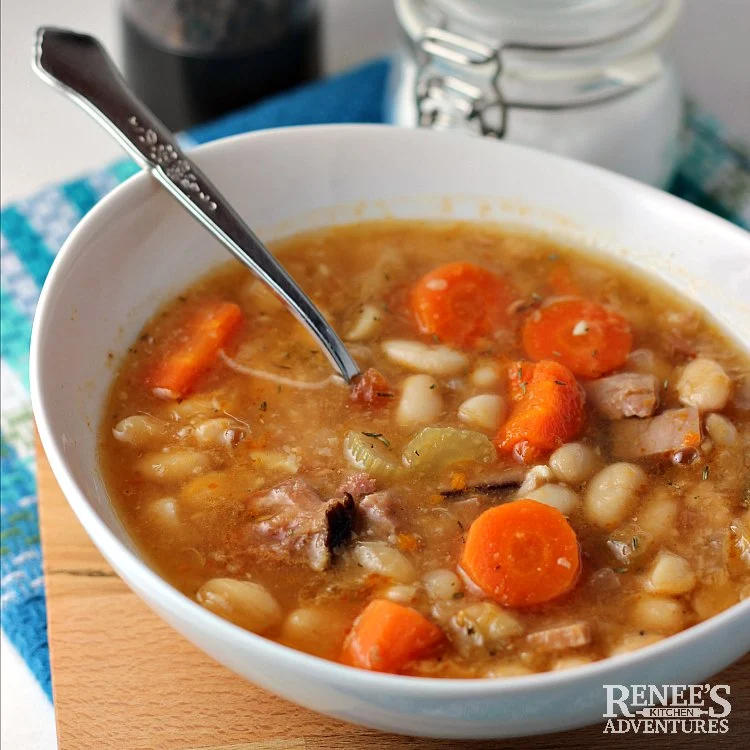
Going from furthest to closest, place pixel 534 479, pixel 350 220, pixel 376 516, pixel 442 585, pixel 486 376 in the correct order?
1. pixel 350 220
2. pixel 486 376
3. pixel 534 479
4. pixel 376 516
5. pixel 442 585

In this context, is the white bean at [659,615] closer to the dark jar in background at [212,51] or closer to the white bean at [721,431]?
the white bean at [721,431]

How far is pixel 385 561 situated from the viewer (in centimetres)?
217

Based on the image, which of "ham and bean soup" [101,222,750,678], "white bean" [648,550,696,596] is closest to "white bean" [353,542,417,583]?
"ham and bean soup" [101,222,750,678]

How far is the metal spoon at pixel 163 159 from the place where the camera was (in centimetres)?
267

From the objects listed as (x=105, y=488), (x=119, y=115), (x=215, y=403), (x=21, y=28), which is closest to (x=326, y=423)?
(x=215, y=403)

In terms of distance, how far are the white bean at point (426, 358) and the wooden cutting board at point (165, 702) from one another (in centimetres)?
83

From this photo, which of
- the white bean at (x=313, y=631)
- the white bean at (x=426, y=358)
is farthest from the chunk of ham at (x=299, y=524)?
the white bean at (x=426, y=358)

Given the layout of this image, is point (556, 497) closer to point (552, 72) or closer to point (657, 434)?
point (657, 434)

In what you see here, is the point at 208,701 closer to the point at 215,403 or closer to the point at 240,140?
the point at 215,403

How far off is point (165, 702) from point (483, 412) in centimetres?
93

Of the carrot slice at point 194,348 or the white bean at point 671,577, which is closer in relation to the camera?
the white bean at point 671,577

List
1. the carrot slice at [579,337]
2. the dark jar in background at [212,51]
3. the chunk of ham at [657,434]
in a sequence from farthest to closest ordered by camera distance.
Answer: the dark jar in background at [212,51] < the carrot slice at [579,337] < the chunk of ham at [657,434]

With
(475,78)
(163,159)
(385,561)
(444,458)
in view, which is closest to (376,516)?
(385,561)

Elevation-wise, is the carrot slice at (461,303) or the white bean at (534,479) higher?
the carrot slice at (461,303)
